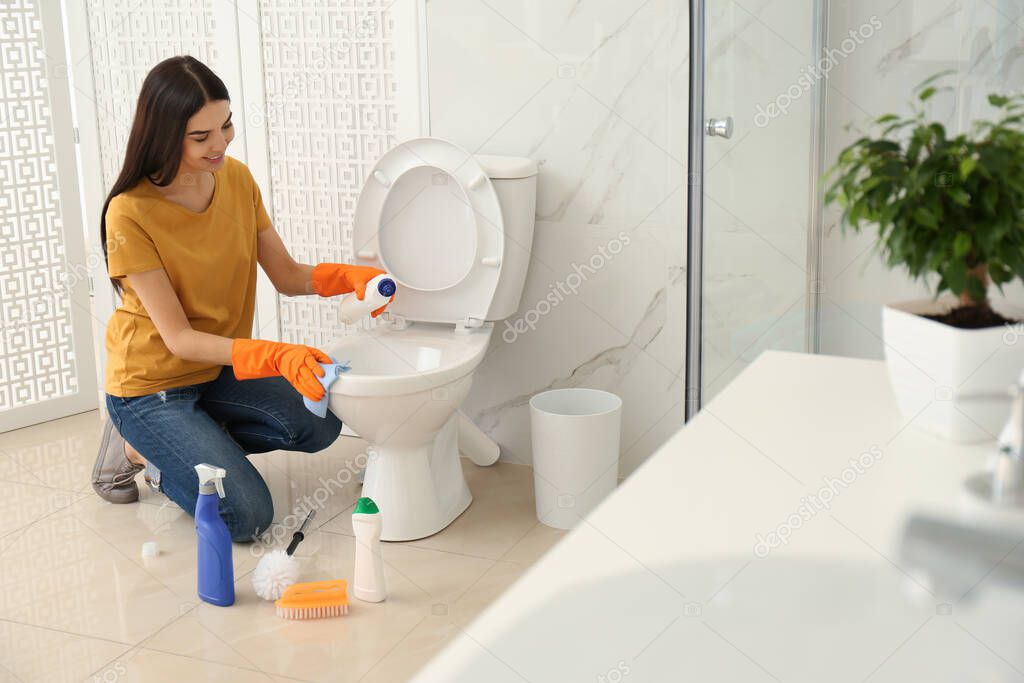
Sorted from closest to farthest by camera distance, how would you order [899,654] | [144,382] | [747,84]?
[899,654]
[747,84]
[144,382]

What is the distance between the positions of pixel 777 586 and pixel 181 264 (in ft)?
6.08

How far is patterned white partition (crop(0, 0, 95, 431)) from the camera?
3008 mm

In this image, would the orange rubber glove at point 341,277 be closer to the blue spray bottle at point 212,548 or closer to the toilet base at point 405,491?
the toilet base at point 405,491

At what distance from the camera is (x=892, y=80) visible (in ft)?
2.32

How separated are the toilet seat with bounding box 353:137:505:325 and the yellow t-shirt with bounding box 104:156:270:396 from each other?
285 mm

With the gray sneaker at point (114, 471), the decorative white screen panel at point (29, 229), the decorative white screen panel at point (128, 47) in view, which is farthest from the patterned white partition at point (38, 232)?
the gray sneaker at point (114, 471)

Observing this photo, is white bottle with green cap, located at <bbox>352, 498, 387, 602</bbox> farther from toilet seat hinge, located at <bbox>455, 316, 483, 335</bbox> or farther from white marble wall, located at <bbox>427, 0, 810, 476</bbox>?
white marble wall, located at <bbox>427, 0, 810, 476</bbox>

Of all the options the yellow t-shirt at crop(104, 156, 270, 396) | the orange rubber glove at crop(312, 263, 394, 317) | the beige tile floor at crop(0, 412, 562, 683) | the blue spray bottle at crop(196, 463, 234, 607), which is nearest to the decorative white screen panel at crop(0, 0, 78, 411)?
the beige tile floor at crop(0, 412, 562, 683)

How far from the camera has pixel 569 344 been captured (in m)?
2.62

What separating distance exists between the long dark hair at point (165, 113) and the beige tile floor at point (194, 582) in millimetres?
656

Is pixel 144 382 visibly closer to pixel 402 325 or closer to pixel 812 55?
pixel 402 325

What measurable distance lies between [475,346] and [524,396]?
33 cm

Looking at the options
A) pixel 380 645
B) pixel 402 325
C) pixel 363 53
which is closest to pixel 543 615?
pixel 380 645

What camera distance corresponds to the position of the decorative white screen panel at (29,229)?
3.00m
